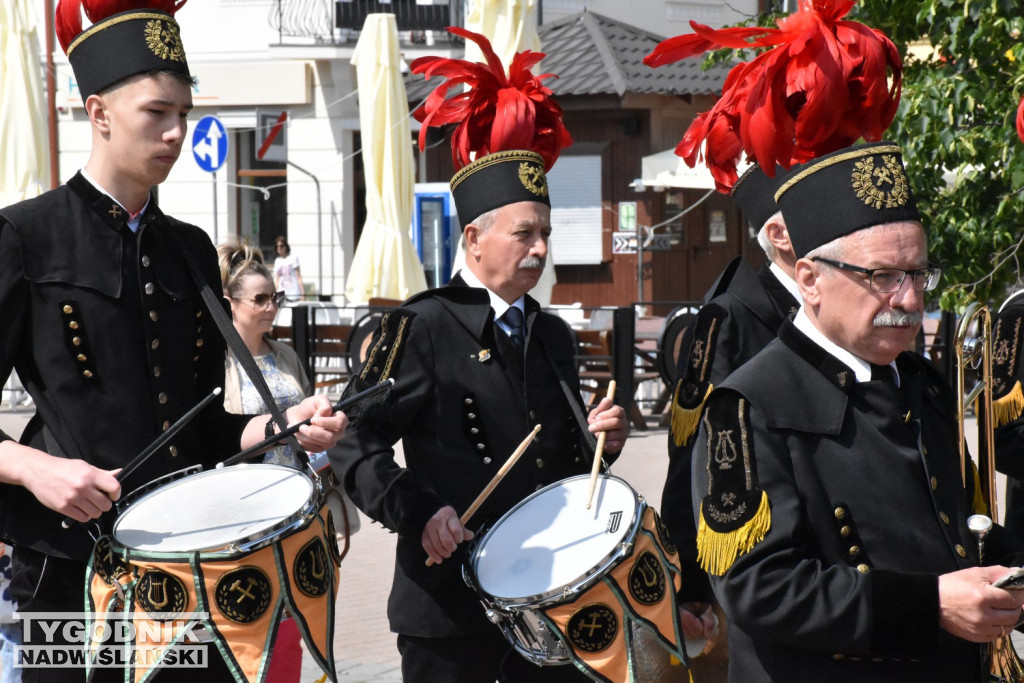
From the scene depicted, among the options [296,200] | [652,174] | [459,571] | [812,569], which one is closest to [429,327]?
[459,571]

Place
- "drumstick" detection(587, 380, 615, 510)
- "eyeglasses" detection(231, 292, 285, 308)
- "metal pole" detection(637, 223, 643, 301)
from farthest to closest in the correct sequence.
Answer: "metal pole" detection(637, 223, 643, 301) → "eyeglasses" detection(231, 292, 285, 308) → "drumstick" detection(587, 380, 615, 510)

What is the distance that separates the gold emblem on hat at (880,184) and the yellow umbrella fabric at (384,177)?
41.0 feet

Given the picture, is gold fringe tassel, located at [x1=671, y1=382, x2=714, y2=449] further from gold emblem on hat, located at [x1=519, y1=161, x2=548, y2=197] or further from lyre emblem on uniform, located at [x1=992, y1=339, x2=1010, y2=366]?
lyre emblem on uniform, located at [x1=992, y1=339, x2=1010, y2=366]

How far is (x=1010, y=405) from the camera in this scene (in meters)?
4.02

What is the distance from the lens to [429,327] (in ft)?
13.0

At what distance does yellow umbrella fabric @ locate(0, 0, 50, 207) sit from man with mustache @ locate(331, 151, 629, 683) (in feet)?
38.1

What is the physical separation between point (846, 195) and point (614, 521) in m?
1.05

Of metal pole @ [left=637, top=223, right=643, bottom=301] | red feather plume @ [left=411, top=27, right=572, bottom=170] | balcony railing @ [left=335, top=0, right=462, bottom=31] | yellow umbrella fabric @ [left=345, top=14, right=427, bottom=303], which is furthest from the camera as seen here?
balcony railing @ [left=335, top=0, right=462, bottom=31]

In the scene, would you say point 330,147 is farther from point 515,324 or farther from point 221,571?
point 221,571

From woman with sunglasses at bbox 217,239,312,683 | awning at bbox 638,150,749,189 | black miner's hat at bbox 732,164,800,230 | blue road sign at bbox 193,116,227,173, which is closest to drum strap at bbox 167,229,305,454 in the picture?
black miner's hat at bbox 732,164,800,230

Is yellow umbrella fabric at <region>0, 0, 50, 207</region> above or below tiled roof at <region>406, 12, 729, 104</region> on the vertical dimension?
below

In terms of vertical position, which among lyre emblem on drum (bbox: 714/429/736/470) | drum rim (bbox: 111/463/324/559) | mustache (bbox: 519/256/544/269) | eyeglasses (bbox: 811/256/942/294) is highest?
eyeglasses (bbox: 811/256/942/294)

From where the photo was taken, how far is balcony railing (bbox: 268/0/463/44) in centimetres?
2384

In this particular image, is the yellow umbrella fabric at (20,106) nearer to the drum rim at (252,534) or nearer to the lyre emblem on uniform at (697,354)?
the lyre emblem on uniform at (697,354)
